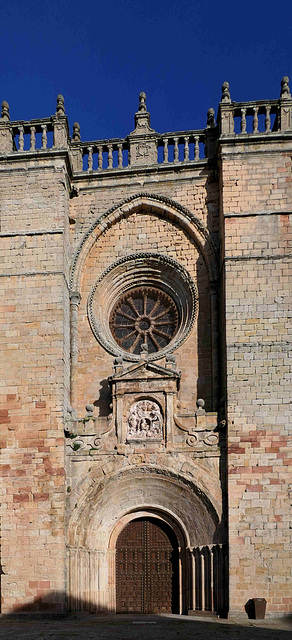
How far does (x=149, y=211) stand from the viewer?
14.4 metres

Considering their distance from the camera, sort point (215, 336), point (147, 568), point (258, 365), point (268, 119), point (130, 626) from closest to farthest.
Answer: point (130, 626)
point (258, 365)
point (147, 568)
point (215, 336)
point (268, 119)

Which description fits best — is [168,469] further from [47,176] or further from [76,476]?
[47,176]

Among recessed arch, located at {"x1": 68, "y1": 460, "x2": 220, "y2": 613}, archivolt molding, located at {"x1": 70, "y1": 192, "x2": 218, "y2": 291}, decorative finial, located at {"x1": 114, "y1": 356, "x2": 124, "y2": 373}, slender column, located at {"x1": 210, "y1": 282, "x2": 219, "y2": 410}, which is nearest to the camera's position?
recessed arch, located at {"x1": 68, "y1": 460, "x2": 220, "y2": 613}

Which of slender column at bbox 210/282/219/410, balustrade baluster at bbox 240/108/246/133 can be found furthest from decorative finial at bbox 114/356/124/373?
balustrade baluster at bbox 240/108/246/133

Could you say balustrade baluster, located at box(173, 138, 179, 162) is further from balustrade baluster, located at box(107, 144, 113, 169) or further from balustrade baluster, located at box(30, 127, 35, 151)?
balustrade baluster, located at box(30, 127, 35, 151)

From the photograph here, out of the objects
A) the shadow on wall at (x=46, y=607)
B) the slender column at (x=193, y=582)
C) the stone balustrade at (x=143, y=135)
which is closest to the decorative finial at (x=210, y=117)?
the stone balustrade at (x=143, y=135)

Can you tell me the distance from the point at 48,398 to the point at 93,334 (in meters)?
1.62

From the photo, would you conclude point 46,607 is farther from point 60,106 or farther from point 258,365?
point 60,106

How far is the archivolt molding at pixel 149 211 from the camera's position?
1387cm

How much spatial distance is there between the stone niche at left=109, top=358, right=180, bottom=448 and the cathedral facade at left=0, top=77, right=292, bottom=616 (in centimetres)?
2

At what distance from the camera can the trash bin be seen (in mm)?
11469

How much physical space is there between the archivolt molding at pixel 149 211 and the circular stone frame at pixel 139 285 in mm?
460

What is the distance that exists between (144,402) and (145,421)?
0.31m

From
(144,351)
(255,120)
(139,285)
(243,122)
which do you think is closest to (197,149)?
(243,122)
